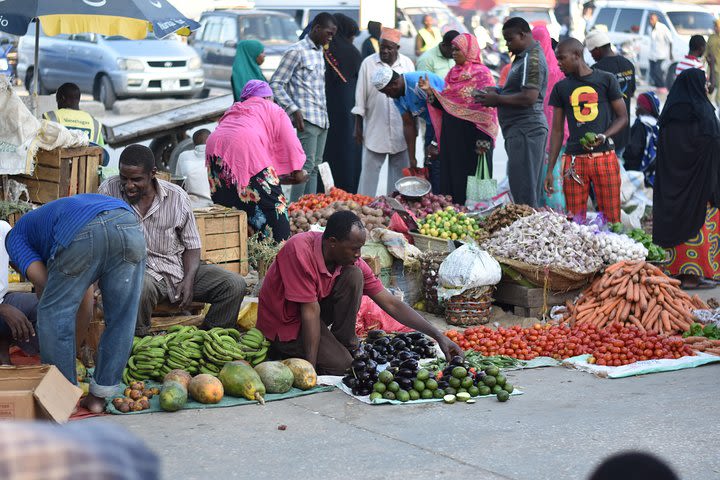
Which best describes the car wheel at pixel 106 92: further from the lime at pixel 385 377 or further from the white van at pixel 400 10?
the lime at pixel 385 377

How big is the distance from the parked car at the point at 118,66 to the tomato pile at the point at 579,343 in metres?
14.1

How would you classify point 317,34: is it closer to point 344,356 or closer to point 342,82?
point 342,82

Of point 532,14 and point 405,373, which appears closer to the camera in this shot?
point 405,373

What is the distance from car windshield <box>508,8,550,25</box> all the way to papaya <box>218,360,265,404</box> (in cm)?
2485

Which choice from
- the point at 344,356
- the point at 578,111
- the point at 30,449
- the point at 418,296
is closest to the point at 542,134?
the point at 578,111

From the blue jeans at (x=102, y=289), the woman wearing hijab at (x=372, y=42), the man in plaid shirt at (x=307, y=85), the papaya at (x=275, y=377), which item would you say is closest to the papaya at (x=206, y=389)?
the papaya at (x=275, y=377)

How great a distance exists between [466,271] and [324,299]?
1.81 meters

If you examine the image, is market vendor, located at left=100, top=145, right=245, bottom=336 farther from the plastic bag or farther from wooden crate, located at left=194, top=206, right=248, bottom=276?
the plastic bag

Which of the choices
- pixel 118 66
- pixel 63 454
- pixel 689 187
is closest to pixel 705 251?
pixel 689 187

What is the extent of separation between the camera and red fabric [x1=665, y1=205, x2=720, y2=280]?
9.26 m

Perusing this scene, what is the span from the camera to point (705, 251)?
926cm

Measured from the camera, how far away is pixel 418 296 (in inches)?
344

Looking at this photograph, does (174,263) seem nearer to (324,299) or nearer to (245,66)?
(324,299)

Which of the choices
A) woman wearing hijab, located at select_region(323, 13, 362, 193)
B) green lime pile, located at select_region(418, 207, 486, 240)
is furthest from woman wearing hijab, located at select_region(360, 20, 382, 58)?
green lime pile, located at select_region(418, 207, 486, 240)
